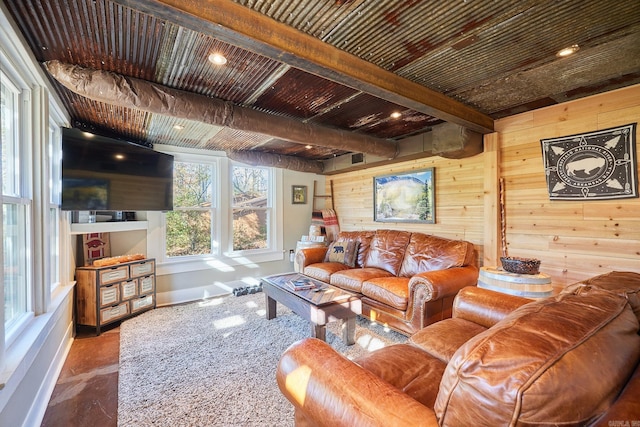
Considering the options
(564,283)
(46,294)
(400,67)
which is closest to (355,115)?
(400,67)

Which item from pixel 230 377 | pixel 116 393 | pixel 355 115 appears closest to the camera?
pixel 116 393

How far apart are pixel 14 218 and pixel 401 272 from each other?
11.2 feet

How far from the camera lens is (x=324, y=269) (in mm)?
3707

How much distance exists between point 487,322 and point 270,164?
350cm

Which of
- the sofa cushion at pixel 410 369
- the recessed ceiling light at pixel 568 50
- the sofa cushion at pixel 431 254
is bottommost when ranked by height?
the sofa cushion at pixel 410 369

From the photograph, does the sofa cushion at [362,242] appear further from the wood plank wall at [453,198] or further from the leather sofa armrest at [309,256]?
the leather sofa armrest at [309,256]

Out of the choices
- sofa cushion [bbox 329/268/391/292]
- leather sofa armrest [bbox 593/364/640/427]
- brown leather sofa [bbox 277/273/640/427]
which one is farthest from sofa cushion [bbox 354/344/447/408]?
sofa cushion [bbox 329/268/391/292]

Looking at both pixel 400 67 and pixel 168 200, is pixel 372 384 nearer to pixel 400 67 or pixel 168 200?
pixel 400 67

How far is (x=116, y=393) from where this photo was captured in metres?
1.97

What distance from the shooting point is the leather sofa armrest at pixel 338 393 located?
0.85 metres

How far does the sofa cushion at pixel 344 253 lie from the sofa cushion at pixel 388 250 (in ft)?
0.67

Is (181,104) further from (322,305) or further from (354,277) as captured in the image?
(354,277)

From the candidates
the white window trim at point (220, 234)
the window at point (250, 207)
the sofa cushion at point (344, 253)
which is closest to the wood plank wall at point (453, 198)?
the sofa cushion at point (344, 253)

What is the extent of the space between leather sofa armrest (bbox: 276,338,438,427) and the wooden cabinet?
110 inches
